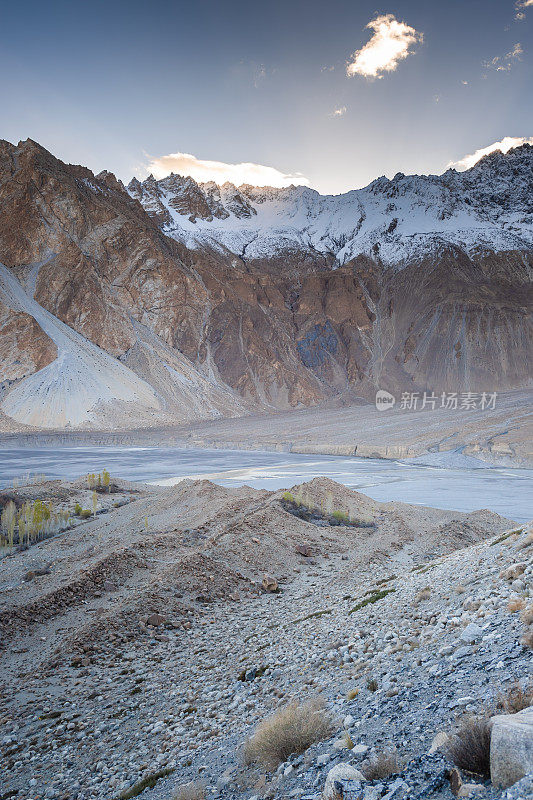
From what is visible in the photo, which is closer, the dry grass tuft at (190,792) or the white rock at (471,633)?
the dry grass tuft at (190,792)

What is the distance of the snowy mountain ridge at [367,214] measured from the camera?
11056cm

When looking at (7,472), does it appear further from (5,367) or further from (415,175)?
(415,175)

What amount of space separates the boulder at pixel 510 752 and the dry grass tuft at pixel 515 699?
0.54 metres

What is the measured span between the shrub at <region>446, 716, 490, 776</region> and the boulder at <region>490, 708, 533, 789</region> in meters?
0.16

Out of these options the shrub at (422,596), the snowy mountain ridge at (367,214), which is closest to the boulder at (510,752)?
the shrub at (422,596)

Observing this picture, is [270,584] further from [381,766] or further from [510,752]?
[510,752]

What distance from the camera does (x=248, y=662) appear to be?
596 centimetres

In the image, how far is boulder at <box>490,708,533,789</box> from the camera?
215cm

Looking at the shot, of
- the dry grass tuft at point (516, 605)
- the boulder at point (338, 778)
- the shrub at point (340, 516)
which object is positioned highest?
the dry grass tuft at point (516, 605)

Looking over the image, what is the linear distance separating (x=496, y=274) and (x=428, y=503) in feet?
303

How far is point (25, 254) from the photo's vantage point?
218ft

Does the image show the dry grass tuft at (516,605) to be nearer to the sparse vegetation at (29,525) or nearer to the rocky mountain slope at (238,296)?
the sparse vegetation at (29,525)

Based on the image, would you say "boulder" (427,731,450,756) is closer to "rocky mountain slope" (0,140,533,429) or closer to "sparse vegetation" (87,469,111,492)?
"sparse vegetation" (87,469,111,492)

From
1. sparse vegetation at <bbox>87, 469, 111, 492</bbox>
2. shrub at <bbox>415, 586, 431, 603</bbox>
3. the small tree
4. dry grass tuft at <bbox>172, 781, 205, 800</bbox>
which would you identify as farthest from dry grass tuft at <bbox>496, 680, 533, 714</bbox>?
sparse vegetation at <bbox>87, 469, 111, 492</bbox>
